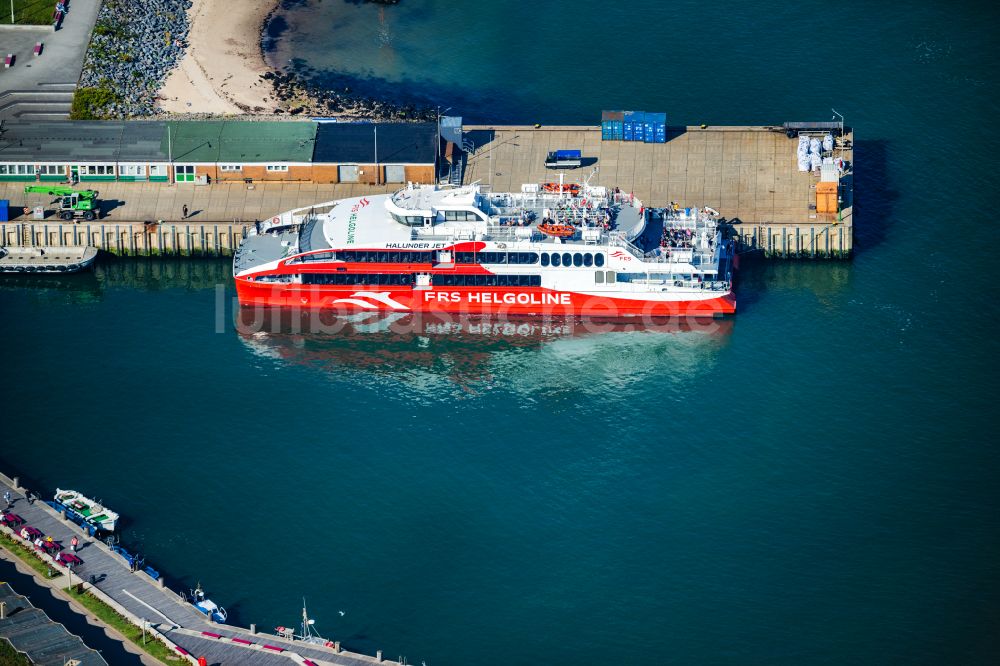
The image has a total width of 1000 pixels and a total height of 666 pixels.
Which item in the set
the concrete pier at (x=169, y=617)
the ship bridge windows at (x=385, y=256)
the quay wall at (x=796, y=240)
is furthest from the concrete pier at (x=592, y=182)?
the concrete pier at (x=169, y=617)

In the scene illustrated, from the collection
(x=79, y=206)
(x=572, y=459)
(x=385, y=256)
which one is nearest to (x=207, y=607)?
(x=572, y=459)

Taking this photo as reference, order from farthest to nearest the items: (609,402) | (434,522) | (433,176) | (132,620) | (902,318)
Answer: (433,176)
(902,318)
(609,402)
(434,522)
(132,620)

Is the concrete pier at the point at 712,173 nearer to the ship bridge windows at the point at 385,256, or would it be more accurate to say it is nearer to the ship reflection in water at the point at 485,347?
the ship bridge windows at the point at 385,256

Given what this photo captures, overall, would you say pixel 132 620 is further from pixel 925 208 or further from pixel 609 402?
pixel 925 208

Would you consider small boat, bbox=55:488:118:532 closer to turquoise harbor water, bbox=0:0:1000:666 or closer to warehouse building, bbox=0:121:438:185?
turquoise harbor water, bbox=0:0:1000:666

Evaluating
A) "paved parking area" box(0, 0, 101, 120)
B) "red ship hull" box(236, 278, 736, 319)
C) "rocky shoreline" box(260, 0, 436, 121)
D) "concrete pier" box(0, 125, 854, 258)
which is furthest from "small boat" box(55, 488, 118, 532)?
"rocky shoreline" box(260, 0, 436, 121)

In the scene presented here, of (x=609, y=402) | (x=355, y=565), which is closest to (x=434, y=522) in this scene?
(x=355, y=565)

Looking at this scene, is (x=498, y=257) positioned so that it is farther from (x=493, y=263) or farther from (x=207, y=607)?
(x=207, y=607)
